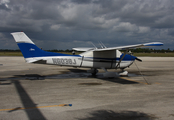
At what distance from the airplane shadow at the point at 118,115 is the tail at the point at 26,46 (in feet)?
24.2

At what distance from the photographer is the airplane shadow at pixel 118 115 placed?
15.6 ft

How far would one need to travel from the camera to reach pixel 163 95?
24.3 feet

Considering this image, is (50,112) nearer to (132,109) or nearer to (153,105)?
(132,109)

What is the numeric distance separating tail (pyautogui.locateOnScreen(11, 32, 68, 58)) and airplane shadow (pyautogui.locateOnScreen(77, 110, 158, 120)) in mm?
7385

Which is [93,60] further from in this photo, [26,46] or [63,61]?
[26,46]

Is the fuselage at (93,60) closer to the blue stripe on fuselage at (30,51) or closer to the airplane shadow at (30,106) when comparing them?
the blue stripe on fuselage at (30,51)

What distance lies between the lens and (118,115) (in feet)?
16.3

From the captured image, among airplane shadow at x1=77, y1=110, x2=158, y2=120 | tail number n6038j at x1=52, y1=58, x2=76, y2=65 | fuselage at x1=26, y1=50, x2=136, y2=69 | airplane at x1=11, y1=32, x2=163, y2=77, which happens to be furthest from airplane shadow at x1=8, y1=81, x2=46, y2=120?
fuselage at x1=26, y1=50, x2=136, y2=69

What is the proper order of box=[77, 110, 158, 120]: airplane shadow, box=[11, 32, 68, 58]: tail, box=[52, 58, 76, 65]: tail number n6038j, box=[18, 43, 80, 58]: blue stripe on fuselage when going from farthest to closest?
box=[52, 58, 76, 65]: tail number n6038j → box=[18, 43, 80, 58]: blue stripe on fuselage → box=[11, 32, 68, 58]: tail → box=[77, 110, 158, 120]: airplane shadow

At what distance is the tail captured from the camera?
35.5ft

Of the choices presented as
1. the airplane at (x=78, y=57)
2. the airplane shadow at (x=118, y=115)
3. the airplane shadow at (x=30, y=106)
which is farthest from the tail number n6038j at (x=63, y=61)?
the airplane shadow at (x=118, y=115)

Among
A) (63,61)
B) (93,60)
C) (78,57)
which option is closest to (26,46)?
(63,61)

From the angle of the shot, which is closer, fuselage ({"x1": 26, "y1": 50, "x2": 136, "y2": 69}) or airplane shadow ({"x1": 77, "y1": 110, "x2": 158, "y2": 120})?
airplane shadow ({"x1": 77, "y1": 110, "x2": 158, "y2": 120})

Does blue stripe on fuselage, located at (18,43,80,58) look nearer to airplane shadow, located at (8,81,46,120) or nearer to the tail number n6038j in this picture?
the tail number n6038j
